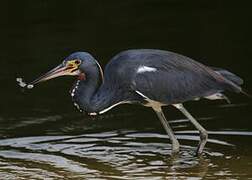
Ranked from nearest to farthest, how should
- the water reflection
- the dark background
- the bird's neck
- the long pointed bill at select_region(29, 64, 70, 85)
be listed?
the water reflection, the long pointed bill at select_region(29, 64, 70, 85), the bird's neck, the dark background

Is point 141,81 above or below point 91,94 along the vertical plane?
above

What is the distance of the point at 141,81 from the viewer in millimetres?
8898

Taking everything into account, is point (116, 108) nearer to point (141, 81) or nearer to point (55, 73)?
point (141, 81)

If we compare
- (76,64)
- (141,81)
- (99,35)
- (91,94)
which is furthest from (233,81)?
(99,35)

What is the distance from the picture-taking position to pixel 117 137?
9.80 meters

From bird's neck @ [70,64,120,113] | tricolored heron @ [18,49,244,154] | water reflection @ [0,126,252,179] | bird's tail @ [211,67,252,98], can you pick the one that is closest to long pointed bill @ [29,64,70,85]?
tricolored heron @ [18,49,244,154]

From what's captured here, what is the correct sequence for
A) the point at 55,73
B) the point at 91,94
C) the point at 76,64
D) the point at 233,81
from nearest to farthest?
the point at 55,73 < the point at 76,64 < the point at 91,94 < the point at 233,81

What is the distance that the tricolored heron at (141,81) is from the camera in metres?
8.89

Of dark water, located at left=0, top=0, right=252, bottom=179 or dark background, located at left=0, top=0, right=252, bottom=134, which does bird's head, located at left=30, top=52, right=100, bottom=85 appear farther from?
dark background, located at left=0, top=0, right=252, bottom=134

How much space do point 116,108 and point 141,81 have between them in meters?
2.39

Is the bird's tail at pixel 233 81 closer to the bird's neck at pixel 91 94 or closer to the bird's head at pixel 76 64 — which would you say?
the bird's neck at pixel 91 94

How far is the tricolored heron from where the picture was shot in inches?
350

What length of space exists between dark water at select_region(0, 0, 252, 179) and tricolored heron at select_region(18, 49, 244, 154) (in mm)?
537

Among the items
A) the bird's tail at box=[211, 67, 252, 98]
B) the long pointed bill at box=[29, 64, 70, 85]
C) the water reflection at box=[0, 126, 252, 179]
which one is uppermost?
the long pointed bill at box=[29, 64, 70, 85]
